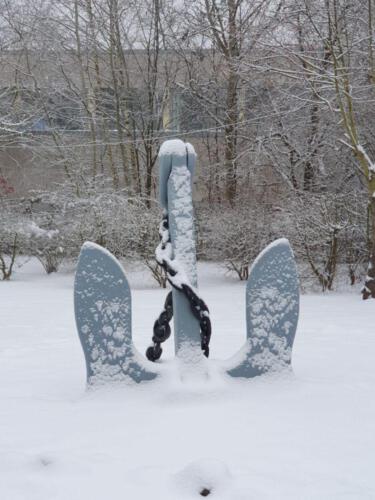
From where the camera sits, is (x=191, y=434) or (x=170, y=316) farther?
(x=170, y=316)

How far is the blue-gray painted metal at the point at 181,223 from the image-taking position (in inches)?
123

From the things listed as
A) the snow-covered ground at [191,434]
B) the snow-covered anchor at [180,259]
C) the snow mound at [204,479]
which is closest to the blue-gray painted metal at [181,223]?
the snow-covered anchor at [180,259]

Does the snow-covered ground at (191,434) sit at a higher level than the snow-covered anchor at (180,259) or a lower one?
lower

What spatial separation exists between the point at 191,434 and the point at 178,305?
2.71 ft

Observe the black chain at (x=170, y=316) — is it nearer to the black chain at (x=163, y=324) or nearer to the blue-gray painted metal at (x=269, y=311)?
the black chain at (x=163, y=324)

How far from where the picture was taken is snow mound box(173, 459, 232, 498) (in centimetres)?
205

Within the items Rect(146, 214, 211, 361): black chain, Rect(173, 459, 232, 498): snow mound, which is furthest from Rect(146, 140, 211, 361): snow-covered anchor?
Rect(173, 459, 232, 498): snow mound

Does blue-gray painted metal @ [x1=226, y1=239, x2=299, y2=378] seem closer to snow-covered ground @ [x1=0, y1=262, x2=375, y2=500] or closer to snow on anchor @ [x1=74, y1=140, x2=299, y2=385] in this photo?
snow on anchor @ [x1=74, y1=140, x2=299, y2=385]

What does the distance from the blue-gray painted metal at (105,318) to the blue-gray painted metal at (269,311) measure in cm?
57

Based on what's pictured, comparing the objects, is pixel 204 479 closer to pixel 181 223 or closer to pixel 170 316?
pixel 170 316

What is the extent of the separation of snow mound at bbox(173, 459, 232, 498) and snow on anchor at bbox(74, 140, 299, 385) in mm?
922

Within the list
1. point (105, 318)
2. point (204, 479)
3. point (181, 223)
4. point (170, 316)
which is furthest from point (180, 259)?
point (204, 479)

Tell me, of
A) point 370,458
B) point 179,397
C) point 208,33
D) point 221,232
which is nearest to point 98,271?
point 179,397

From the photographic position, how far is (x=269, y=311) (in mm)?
3131
